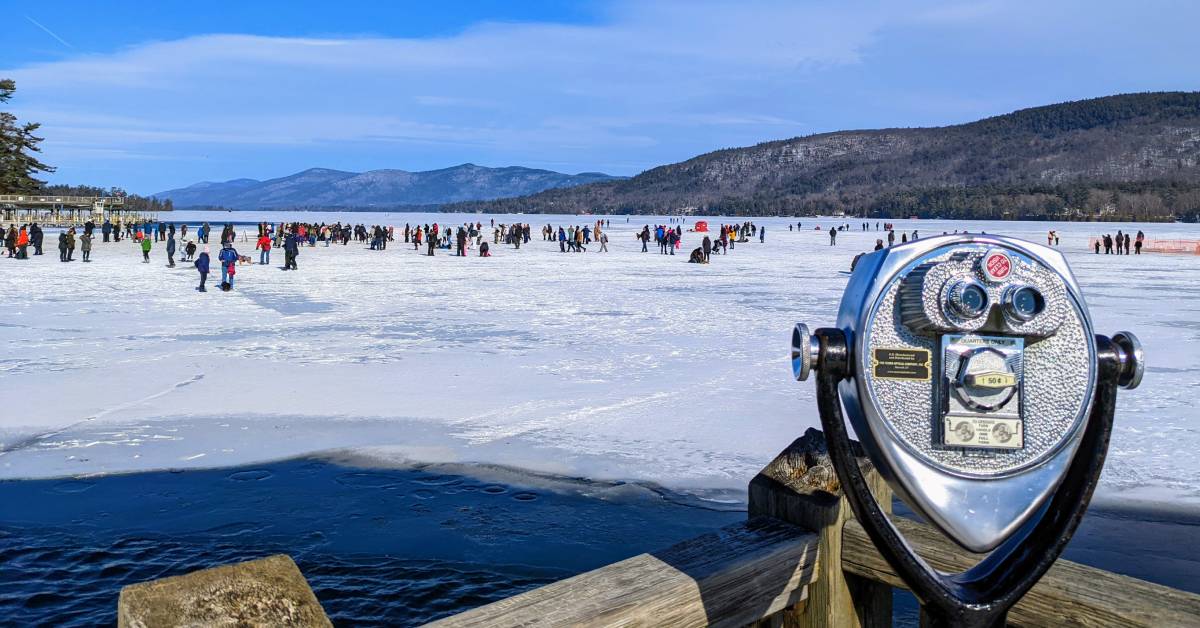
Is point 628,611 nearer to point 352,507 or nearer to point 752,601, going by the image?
point 752,601

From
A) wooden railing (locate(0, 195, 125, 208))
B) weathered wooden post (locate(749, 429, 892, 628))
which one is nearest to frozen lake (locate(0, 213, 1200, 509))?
weathered wooden post (locate(749, 429, 892, 628))

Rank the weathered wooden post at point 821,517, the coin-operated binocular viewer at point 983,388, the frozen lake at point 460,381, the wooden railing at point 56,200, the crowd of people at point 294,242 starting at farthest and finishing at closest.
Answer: the wooden railing at point 56,200, the crowd of people at point 294,242, the frozen lake at point 460,381, the weathered wooden post at point 821,517, the coin-operated binocular viewer at point 983,388

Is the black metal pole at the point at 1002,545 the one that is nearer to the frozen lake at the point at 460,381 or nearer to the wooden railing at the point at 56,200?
the frozen lake at the point at 460,381

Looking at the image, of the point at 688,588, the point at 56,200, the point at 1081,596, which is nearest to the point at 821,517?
the point at 688,588

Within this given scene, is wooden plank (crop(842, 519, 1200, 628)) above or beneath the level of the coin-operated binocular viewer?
beneath

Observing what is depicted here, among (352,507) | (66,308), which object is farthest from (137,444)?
(66,308)

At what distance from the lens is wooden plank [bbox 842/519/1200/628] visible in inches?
79.3

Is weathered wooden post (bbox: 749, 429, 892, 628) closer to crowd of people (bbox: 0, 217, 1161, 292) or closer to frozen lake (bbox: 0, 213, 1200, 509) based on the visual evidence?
frozen lake (bbox: 0, 213, 1200, 509)

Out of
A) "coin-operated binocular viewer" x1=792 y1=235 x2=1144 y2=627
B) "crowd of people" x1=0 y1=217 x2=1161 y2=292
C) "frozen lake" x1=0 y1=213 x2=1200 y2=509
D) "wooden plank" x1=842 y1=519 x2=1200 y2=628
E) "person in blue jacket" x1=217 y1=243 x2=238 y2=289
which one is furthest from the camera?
"crowd of people" x1=0 y1=217 x2=1161 y2=292

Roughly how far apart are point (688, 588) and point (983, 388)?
31.5 inches

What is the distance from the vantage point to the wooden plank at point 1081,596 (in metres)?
2.01

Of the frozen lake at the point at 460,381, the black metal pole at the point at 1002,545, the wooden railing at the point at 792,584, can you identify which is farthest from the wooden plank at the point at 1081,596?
the frozen lake at the point at 460,381

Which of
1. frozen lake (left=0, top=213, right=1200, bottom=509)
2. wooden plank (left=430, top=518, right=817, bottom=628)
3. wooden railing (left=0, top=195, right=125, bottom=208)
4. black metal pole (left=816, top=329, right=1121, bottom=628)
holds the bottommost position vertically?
frozen lake (left=0, top=213, right=1200, bottom=509)

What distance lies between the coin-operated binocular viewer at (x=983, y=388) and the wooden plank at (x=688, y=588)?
1.80ft
